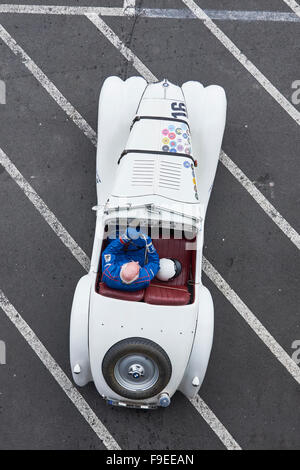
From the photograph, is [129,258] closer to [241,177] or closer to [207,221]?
[207,221]

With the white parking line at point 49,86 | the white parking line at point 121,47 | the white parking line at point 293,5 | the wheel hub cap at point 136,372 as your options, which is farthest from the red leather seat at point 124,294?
the white parking line at point 293,5

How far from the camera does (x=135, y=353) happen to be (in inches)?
170

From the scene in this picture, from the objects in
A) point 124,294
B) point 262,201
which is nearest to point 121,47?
point 262,201

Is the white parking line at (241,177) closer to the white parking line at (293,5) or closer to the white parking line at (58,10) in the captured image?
the white parking line at (58,10)

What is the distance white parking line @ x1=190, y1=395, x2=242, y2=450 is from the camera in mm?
5301

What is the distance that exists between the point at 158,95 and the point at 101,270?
2.13 metres

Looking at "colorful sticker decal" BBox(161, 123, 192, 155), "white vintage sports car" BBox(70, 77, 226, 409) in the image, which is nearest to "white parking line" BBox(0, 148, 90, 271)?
"white vintage sports car" BBox(70, 77, 226, 409)

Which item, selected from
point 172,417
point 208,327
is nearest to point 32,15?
point 208,327

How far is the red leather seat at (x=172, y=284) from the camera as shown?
175 inches

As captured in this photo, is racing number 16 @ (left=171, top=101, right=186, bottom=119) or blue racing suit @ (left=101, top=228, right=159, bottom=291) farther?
racing number 16 @ (left=171, top=101, right=186, bottom=119)

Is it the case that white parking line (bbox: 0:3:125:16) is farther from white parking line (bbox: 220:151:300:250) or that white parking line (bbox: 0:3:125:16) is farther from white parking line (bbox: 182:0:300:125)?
white parking line (bbox: 220:151:300:250)

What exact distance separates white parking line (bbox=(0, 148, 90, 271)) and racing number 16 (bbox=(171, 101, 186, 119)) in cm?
194

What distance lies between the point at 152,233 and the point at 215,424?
7.85 feet
